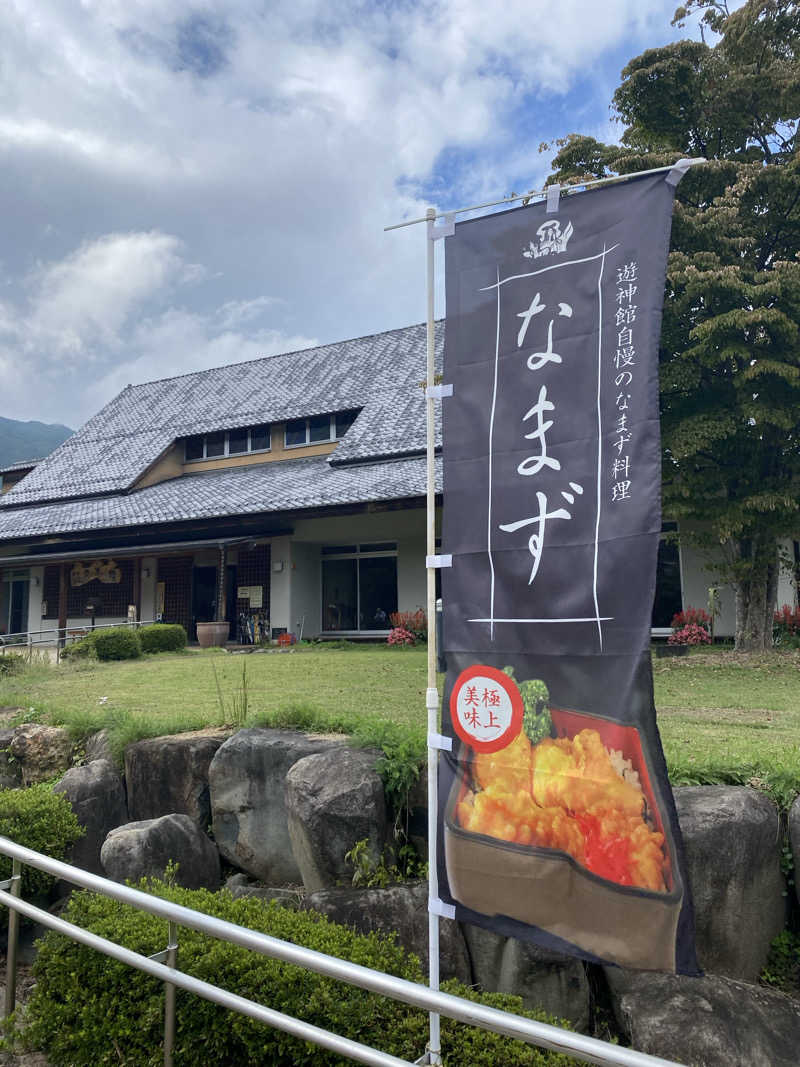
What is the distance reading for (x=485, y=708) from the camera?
3.21 meters

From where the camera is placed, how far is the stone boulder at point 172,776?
5.76 metres

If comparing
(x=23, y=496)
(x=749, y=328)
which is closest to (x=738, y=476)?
(x=749, y=328)

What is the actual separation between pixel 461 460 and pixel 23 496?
83.2ft

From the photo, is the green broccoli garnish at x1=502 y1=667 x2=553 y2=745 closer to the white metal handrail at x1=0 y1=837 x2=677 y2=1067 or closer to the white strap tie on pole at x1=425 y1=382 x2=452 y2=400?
the white metal handrail at x1=0 y1=837 x2=677 y2=1067

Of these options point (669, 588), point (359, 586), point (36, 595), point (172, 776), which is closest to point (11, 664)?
point (172, 776)

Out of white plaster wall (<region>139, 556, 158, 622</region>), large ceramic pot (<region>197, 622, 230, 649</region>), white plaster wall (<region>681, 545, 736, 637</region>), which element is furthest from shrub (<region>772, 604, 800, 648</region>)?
white plaster wall (<region>139, 556, 158, 622</region>)

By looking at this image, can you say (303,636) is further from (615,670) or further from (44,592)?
(615,670)

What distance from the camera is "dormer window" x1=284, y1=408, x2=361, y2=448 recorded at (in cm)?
2159

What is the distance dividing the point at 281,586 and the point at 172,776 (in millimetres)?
13758

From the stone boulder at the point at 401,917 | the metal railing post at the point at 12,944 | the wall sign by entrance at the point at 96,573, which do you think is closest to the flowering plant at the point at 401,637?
the wall sign by entrance at the point at 96,573

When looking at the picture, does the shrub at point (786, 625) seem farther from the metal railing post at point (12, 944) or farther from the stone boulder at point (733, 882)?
the metal railing post at point (12, 944)

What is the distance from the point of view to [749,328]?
12.5 m

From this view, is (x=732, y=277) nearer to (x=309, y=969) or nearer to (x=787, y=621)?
(x=787, y=621)

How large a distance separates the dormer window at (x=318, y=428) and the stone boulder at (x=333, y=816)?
56.2 ft
